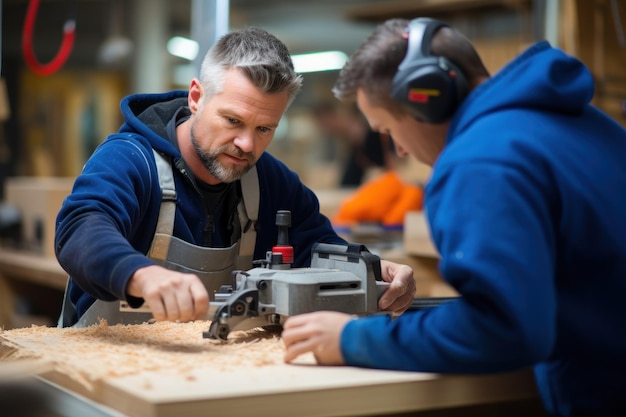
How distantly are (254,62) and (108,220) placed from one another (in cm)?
58

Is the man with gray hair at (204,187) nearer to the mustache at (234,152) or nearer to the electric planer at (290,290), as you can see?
the mustache at (234,152)

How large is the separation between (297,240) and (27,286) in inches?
126

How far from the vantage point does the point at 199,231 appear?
2373 millimetres

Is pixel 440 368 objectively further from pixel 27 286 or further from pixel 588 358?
pixel 27 286

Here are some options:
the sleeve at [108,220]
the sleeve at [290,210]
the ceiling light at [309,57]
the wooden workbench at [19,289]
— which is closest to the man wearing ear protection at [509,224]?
the sleeve at [108,220]

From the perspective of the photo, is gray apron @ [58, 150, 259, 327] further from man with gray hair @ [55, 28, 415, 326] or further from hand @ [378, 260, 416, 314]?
hand @ [378, 260, 416, 314]

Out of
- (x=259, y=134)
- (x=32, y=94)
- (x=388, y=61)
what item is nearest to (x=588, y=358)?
(x=388, y=61)

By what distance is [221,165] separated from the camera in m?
2.26

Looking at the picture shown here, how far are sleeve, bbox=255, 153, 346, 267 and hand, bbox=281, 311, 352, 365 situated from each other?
92 cm

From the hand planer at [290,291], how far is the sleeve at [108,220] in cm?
20

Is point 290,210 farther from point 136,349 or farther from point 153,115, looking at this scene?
point 136,349

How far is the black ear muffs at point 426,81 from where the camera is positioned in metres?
1.46

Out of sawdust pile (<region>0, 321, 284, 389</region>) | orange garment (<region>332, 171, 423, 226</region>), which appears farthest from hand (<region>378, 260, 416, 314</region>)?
orange garment (<region>332, 171, 423, 226</region>)

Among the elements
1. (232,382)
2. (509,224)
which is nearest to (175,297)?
(232,382)
